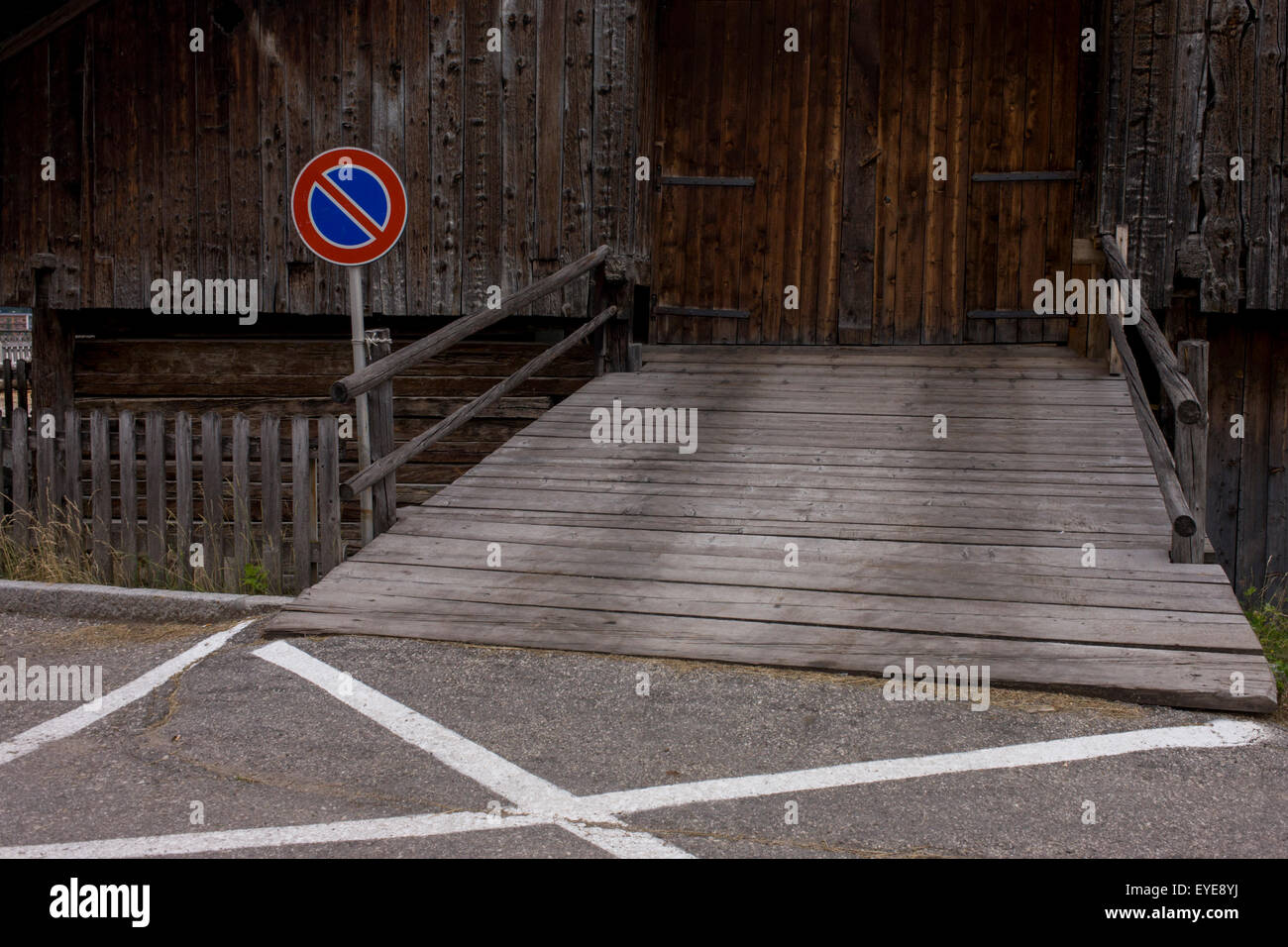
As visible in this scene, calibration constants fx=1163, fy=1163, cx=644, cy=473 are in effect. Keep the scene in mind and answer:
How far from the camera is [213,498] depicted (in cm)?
677

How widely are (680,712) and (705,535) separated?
2.02 meters

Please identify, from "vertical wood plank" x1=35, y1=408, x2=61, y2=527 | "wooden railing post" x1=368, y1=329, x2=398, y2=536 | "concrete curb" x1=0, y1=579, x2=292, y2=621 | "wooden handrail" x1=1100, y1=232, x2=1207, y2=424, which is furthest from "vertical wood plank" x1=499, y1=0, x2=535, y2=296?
"wooden handrail" x1=1100, y1=232, x2=1207, y2=424

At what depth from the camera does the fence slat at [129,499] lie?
270 inches

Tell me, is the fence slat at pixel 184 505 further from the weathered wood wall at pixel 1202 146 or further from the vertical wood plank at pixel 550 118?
the weathered wood wall at pixel 1202 146

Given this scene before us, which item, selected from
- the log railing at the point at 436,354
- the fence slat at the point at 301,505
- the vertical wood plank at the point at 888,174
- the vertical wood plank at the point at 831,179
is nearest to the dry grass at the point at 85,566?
the fence slat at the point at 301,505

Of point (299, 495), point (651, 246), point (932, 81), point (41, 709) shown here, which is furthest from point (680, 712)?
point (932, 81)

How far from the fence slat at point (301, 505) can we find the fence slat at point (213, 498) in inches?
20.0

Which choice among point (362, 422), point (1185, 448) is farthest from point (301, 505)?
point (1185, 448)

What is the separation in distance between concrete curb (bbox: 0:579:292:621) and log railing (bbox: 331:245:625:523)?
0.76 m

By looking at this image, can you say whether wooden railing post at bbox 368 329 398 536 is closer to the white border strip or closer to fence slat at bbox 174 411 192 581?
fence slat at bbox 174 411 192 581

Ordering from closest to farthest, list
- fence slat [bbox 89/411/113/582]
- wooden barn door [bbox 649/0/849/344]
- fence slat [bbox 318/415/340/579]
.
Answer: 1. fence slat [bbox 318/415/340/579]
2. fence slat [bbox 89/411/113/582]
3. wooden barn door [bbox 649/0/849/344]

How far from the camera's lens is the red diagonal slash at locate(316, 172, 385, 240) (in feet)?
22.2

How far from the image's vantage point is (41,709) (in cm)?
475
